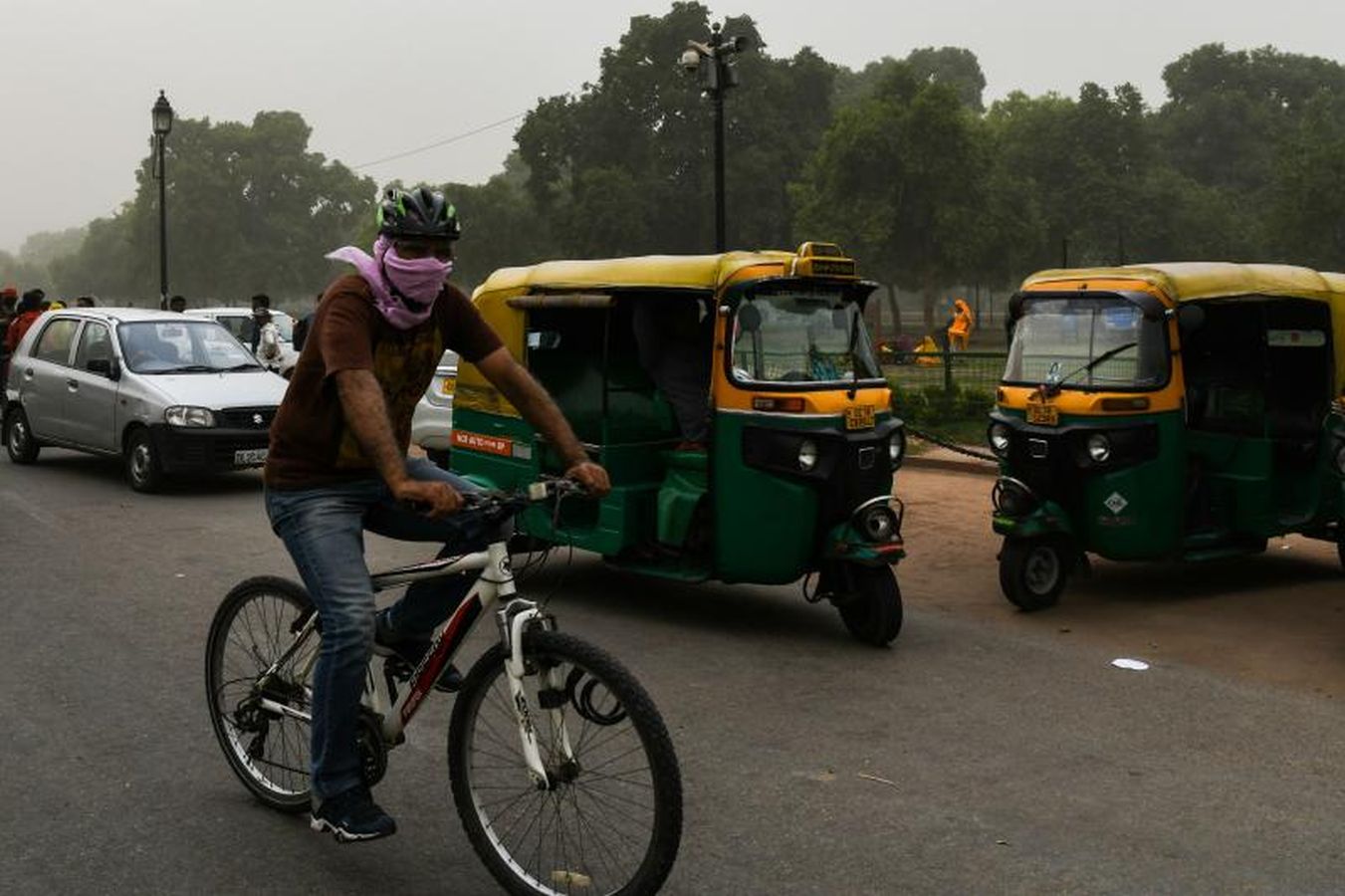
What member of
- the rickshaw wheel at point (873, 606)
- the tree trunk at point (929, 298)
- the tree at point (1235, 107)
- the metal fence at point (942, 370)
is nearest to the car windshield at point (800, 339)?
the rickshaw wheel at point (873, 606)

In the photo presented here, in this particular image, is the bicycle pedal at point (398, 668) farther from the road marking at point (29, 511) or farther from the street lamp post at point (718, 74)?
the street lamp post at point (718, 74)

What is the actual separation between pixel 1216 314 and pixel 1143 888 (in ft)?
20.8

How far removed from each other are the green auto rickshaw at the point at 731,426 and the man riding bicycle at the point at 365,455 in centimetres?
309

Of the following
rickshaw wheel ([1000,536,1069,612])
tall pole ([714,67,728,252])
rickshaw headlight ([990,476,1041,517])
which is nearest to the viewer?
A: rickshaw wheel ([1000,536,1069,612])

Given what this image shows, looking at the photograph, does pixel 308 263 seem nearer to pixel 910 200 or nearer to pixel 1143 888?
pixel 910 200

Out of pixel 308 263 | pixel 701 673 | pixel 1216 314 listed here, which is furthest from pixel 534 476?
pixel 308 263

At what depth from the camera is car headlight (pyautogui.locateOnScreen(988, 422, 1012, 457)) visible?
28.0 ft

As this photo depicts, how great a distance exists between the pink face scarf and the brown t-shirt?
0.11 ft

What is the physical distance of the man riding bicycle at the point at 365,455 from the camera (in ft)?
12.7

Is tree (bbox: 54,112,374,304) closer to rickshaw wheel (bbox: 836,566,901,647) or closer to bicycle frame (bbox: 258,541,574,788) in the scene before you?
rickshaw wheel (bbox: 836,566,901,647)

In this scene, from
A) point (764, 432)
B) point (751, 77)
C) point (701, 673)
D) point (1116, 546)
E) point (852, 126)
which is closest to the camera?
point (701, 673)

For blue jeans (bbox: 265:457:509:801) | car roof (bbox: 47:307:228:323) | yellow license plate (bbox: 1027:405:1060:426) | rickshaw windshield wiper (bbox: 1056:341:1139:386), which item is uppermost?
car roof (bbox: 47:307:228:323)

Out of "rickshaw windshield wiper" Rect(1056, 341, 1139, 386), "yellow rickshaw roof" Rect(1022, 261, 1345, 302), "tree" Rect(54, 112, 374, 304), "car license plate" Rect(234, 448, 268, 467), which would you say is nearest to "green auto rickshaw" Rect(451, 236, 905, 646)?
"rickshaw windshield wiper" Rect(1056, 341, 1139, 386)

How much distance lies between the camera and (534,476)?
8.51 meters
